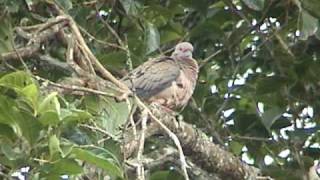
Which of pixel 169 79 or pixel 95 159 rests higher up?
pixel 169 79

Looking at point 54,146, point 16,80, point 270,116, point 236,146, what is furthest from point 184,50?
point 54,146

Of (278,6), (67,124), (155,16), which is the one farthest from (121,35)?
(67,124)

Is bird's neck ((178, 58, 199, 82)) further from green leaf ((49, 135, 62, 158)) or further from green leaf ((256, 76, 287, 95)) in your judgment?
green leaf ((49, 135, 62, 158))

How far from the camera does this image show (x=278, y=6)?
4.12m

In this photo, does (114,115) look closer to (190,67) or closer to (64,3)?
(64,3)

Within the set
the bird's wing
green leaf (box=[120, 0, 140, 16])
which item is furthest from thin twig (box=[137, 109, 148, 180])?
the bird's wing

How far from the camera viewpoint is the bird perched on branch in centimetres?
425

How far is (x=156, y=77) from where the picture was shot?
4.40m

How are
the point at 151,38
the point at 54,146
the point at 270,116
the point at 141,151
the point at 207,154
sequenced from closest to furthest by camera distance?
1. the point at 54,146
2. the point at 141,151
3. the point at 207,154
4. the point at 151,38
5. the point at 270,116

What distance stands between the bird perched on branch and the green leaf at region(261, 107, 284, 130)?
1.31 ft

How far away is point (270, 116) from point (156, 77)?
2.20ft

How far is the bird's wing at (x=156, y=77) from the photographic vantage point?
4266mm

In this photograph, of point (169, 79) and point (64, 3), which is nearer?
point (64, 3)

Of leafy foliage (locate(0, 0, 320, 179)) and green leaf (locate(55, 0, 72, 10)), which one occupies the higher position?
green leaf (locate(55, 0, 72, 10))
